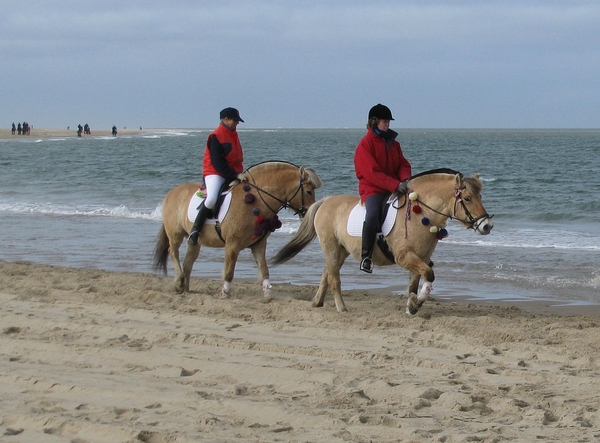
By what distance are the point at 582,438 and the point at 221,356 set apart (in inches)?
120

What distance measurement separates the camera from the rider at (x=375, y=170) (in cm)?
922

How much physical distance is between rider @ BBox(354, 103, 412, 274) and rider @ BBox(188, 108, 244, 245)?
1.74m

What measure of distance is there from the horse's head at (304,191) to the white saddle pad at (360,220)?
93 cm

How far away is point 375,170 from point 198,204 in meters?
2.49

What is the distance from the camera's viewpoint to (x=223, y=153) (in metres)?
10.4

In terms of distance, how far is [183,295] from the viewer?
10.4m

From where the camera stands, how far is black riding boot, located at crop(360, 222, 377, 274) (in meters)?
9.24

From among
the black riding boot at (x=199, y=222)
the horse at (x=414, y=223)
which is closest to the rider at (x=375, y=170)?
the horse at (x=414, y=223)

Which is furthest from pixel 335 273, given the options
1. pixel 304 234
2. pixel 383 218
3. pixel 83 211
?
pixel 83 211

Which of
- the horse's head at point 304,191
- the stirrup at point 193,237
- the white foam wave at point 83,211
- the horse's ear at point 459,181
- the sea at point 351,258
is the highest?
the horse's ear at point 459,181

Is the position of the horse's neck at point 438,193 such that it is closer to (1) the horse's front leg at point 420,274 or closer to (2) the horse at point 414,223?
(2) the horse at point 414,223

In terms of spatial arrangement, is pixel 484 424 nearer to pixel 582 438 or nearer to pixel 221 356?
pixel 582 438

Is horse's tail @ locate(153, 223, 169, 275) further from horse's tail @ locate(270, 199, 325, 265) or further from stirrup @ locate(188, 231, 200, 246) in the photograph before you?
horse's tail @ locate(270, 199, 325, 265)

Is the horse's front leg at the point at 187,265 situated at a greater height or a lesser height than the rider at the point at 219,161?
lesser
